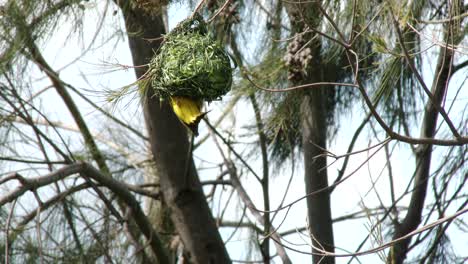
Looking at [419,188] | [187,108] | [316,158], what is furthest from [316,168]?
[187,108]

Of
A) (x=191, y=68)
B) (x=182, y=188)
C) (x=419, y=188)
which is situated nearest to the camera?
(x=191, y=68)

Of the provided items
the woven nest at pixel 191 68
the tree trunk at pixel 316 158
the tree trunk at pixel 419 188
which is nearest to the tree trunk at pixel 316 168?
the tree trunk at pixel 316 158

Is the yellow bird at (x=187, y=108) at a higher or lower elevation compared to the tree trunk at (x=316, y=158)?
lower

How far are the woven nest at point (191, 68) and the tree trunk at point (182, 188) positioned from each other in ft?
3.09

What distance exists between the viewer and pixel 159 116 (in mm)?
2803

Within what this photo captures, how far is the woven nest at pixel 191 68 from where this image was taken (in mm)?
1769

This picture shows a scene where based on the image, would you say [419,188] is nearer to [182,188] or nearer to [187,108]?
[182,188]

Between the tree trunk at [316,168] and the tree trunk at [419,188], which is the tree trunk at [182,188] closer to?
the tree trunk at [316,168]

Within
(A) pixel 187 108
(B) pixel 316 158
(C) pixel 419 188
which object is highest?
(B) pixel 316 158

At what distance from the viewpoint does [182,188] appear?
2.89m

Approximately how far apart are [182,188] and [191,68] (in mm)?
1152

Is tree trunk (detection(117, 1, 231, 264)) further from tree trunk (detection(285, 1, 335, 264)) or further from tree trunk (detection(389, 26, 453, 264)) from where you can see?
tree trunk (detection(389, 26, 453, 264))

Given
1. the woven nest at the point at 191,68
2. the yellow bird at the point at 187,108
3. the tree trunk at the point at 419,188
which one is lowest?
the yellow bird at the point at 187,108

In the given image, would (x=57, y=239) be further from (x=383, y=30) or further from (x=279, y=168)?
(x=383, y=30)
